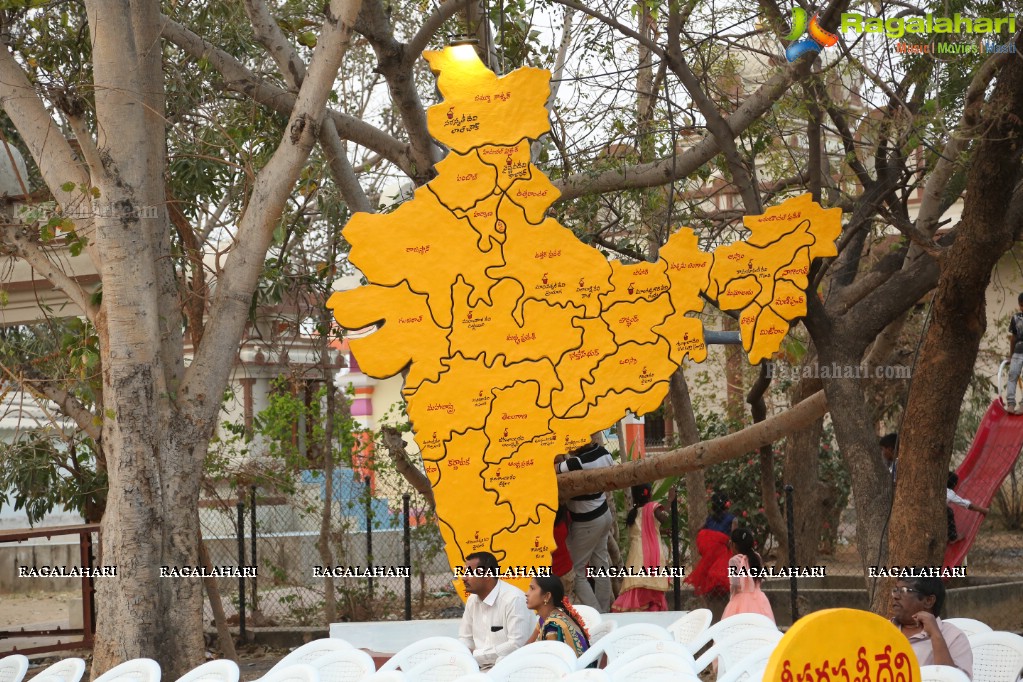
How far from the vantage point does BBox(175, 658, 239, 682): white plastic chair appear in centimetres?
479

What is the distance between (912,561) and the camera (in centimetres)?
593

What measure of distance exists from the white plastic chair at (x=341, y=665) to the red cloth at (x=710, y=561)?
10.7 feet

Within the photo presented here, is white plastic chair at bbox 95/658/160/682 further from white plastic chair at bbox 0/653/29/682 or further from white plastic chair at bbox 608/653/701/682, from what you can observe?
white plastic chair at bbox 608/653/701/682

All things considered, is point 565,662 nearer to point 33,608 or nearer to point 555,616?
point 555,616

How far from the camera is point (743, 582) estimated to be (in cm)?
679

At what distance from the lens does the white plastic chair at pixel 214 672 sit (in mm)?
4793

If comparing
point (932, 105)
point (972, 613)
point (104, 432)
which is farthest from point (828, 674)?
point (972, 613)

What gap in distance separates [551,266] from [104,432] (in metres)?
2.84

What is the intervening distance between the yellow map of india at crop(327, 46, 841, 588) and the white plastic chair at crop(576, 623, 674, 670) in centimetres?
166

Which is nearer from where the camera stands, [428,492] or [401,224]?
[401,224]

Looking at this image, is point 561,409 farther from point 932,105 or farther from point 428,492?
point 932,105

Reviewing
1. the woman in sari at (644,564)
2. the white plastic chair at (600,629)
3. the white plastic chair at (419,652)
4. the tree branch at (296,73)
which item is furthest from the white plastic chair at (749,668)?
the tree branch at (296,73)

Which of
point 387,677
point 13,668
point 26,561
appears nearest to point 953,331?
point 387,677

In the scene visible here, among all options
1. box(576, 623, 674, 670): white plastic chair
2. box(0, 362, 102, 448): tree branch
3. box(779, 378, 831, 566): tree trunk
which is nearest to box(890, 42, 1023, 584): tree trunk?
box(576, 623, 674, 670): white plastic chair
